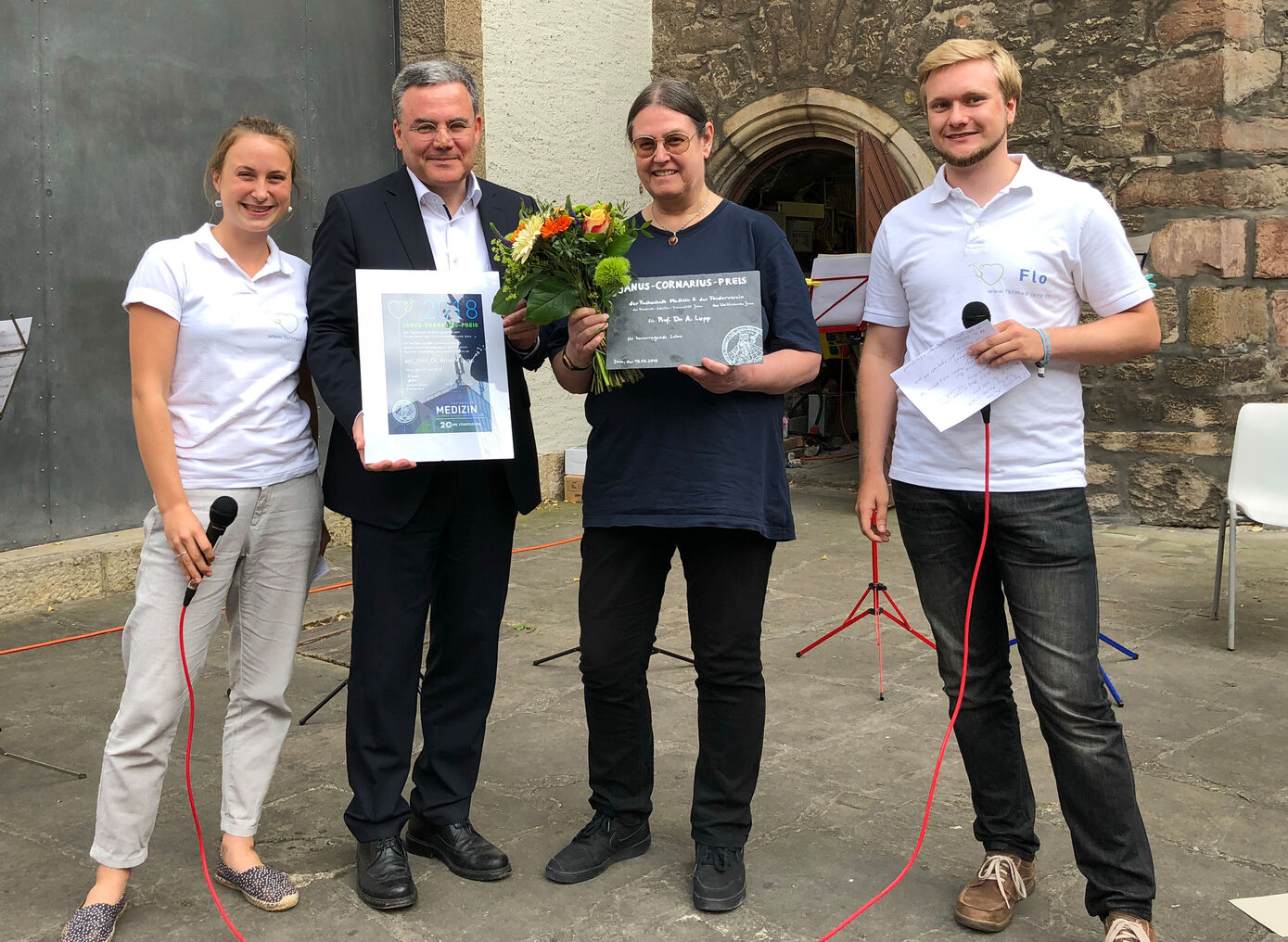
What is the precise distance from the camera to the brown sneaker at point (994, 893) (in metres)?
2.82

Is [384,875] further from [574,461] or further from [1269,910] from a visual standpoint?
[574,461]

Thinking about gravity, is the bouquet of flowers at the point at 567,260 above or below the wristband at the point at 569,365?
above

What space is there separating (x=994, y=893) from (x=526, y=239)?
5.91 feet

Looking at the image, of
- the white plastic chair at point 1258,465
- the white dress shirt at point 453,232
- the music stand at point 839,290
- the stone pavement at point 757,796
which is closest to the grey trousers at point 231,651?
the stone pavement at point 757,796

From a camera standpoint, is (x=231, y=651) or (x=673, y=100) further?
(x=231, y=651)

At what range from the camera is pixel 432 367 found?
2.86m

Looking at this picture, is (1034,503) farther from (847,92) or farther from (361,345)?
(847,92)

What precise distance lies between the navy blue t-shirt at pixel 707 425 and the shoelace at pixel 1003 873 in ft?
2.92

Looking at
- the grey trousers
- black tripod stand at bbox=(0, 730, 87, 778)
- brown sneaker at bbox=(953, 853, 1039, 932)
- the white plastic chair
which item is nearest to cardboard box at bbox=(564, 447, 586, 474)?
the white plastic chair

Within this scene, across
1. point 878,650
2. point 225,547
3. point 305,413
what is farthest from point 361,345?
point 878,650

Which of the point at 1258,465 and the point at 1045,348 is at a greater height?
the point at 1045,348

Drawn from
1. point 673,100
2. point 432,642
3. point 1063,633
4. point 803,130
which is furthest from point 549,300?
point 803,130

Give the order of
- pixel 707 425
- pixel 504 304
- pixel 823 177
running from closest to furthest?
1. pixel 504 304
2. pixel 707 425
3. pixel 823 177

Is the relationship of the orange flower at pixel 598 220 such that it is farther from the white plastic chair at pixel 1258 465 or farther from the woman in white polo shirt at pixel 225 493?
the white plastic chair at pixel 1258 465
